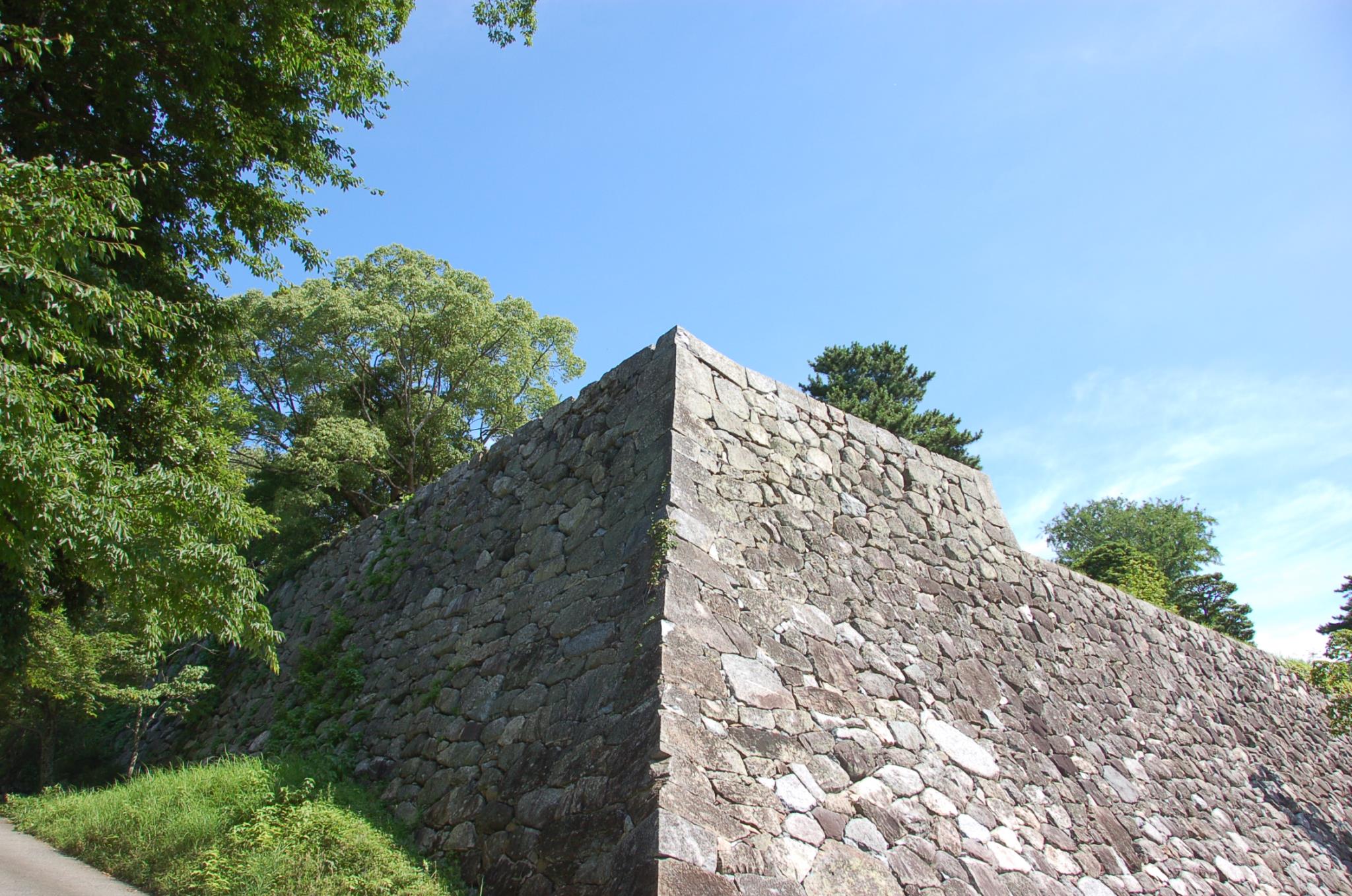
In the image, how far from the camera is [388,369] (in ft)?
55.6

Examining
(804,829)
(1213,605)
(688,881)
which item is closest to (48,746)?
(688,881)

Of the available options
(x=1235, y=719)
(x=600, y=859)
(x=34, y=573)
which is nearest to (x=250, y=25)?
(x=34, y=573)

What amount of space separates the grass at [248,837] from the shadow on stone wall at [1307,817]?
29.2 feet

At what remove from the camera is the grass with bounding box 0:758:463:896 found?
4.44 m

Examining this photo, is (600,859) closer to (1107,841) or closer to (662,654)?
(662,654)

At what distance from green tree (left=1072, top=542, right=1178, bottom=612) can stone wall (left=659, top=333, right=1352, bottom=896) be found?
8083mm

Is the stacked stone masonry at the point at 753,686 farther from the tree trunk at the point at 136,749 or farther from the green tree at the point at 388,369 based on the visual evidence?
the green tree at the point at 388,369

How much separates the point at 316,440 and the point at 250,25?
8429mm

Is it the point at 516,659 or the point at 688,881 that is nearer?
the point at 688,881

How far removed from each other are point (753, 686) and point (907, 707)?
1.49 m

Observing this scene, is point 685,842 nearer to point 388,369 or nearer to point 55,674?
point 55,674

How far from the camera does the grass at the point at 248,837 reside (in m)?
4.44

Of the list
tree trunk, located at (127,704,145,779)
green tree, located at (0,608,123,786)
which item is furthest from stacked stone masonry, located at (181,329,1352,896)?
green tree, located at (0,608,123,786)

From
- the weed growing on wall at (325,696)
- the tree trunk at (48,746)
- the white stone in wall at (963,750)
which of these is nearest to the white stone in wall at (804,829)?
the white stone in wall at (963,750)
